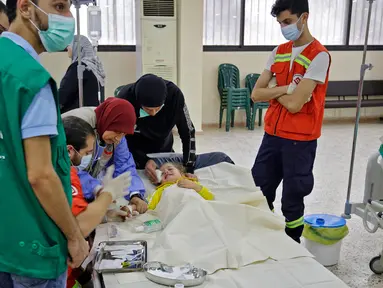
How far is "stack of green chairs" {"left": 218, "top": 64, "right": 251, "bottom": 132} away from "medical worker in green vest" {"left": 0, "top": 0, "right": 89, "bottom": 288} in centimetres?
513

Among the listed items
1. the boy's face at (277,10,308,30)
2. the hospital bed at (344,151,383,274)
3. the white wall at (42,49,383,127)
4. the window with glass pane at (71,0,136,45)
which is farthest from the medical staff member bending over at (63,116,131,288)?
the window with glass pane at (71,0,136,45)

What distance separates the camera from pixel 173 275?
63.1 inches

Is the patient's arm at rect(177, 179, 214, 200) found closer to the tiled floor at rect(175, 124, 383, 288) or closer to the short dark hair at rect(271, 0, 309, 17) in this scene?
the tiled floor at rect(175, 124, 383, 288)

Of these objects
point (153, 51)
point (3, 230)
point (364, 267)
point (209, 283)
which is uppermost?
point (153, 51)

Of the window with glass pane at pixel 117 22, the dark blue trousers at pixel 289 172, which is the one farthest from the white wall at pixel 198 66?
the dark blue trousers at pixel 289 172

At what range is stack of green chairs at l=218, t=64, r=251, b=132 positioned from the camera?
618cm

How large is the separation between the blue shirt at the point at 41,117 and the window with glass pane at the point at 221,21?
18.8 ft

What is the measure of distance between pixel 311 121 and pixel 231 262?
97 cm

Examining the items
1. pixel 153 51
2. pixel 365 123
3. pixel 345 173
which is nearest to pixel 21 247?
pixel 345 173

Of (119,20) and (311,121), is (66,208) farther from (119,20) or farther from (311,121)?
(119,20)

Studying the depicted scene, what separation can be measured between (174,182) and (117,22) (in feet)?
13.6

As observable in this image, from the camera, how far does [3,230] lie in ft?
3.39

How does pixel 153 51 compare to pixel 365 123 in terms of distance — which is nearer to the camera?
pixel 153 51

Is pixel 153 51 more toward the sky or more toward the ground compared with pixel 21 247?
more toward the sky
